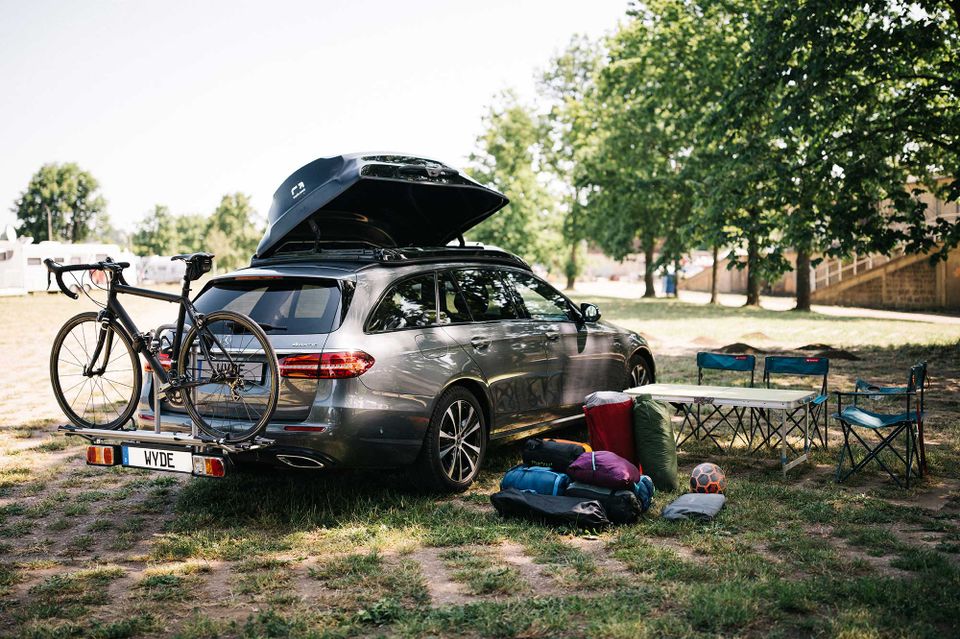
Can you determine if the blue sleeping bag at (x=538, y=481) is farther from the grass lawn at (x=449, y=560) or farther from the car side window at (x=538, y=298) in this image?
the car side window at (x=538, y=298)

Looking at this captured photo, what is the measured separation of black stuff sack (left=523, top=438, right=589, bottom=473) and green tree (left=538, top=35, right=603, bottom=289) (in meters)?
36.0

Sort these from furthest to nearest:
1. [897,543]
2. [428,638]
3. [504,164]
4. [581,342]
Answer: [504,164], [581,342], [897,543], [428,638]

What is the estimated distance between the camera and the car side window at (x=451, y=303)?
686 centimetres

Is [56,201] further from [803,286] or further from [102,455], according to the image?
[102,455]

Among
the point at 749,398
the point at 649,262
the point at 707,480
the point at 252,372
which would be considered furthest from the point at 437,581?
the point at 649,262

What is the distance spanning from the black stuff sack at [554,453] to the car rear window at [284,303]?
1852 millimetres

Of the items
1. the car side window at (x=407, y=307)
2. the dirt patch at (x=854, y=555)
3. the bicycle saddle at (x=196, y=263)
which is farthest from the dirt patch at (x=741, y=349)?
the bicycle saddle at (x=196, y=263)

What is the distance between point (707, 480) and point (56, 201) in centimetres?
10155

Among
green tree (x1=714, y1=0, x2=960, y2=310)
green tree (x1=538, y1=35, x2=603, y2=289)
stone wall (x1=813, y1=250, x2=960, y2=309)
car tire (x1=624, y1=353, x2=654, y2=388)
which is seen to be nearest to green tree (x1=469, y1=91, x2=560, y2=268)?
green tree (x1=538, y1=35, x2=603, y2=289)

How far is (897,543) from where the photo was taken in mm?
5309

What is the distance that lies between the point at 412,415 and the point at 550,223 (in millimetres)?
54564

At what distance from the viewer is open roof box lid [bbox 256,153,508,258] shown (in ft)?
23.4

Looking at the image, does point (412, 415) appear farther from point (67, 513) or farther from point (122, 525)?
point (67, 513)

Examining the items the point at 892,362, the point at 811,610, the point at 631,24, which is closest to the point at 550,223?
the point at 631,24
